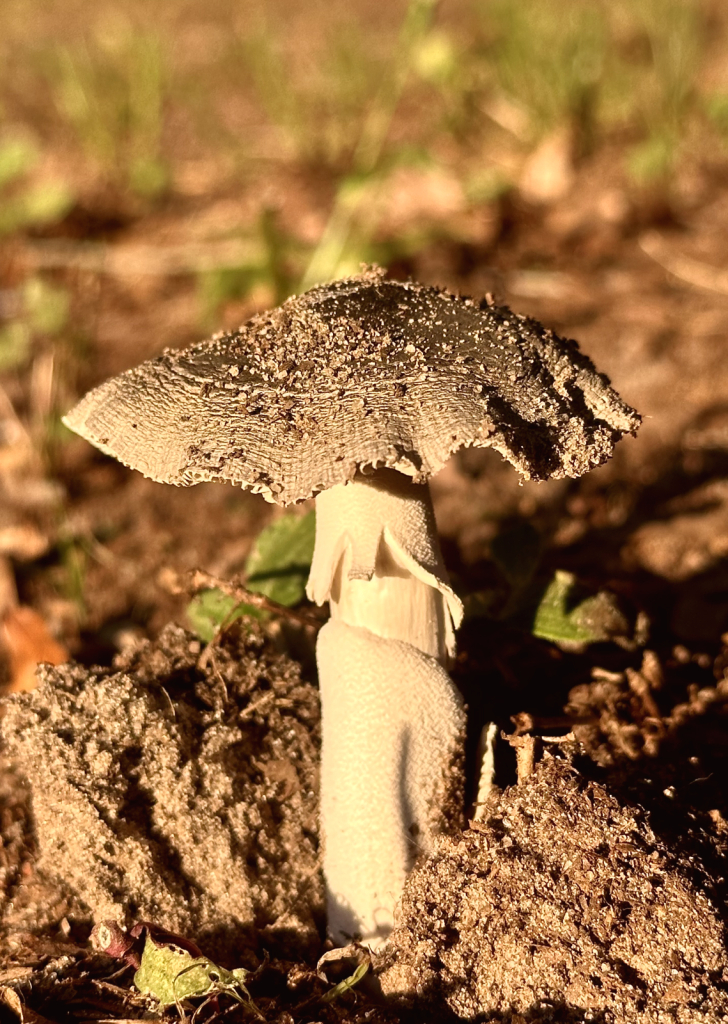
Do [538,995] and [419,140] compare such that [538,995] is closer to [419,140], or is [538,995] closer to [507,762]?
[507,762]

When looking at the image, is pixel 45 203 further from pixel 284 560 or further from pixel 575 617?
pixel 575 617

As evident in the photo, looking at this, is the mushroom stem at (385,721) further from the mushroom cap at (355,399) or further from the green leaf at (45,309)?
the green leaf at (45,309)

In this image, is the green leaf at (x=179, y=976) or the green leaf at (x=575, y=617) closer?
the green leaf at (x=179, y=976)

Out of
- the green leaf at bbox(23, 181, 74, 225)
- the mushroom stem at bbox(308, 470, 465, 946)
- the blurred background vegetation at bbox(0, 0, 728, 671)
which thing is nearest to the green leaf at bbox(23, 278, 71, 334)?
the blurred background vegetation at bbox(0, 0, 728, 671)

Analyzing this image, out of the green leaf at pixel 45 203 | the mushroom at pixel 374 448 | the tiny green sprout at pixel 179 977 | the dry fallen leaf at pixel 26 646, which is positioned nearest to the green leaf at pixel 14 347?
the green leaf at pixel 45 203

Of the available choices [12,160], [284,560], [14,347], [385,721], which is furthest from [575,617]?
[12,160]

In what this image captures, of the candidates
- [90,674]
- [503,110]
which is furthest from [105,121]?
[90,674]
